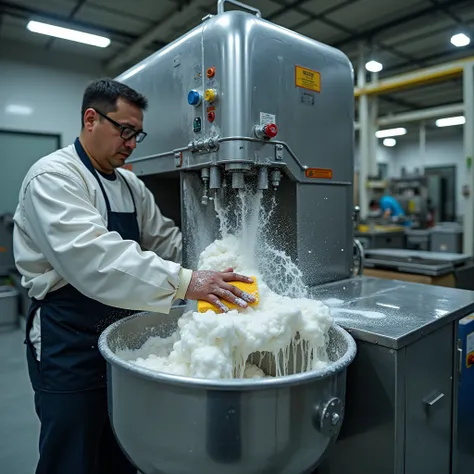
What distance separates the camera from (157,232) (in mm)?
1505


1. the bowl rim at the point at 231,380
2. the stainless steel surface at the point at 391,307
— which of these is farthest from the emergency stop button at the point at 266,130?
the bowl rim at the point at 231,380

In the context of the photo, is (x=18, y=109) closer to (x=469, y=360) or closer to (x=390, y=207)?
(x=390, y=207)

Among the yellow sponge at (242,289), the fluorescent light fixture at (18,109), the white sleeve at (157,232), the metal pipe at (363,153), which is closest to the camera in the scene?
the yellow sponge at (242,289)

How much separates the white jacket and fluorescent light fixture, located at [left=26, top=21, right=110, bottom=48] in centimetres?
327

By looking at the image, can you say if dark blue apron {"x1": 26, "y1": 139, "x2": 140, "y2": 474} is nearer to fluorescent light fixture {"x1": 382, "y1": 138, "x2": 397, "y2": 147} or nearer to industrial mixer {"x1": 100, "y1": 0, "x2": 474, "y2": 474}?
industrial mixer {"x1": 100, "y1": 0, "x2": 474, "y2": 474}

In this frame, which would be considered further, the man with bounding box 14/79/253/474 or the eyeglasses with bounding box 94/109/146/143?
the eyeglasses with bounding box 94/109/146/143

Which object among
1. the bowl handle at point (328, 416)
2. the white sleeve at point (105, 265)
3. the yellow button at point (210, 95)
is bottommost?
the bowl handle at point (328, 416)

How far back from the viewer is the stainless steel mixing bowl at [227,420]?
2.26 ft

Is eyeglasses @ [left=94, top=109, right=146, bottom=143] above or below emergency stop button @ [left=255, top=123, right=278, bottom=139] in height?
above

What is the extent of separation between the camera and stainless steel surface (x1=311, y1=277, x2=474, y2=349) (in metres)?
0.96

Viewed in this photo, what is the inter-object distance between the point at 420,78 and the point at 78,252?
11.3ft

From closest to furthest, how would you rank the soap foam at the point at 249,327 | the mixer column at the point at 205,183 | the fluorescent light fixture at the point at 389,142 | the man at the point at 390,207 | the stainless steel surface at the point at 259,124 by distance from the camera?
the soap foam at the point at 249,327 → the stainless steel surface at the point at 259,124 → the mixer column at the point at 205,183 → the man at the point at 390,207 → the fluorescent light fixture at the point at 389,142

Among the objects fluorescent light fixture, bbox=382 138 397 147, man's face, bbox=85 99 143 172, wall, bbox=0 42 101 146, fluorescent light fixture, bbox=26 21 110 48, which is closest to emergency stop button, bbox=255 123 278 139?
man's face, bbox=85 99 143 172

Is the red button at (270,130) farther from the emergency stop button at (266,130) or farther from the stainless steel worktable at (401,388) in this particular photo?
the stainless steel worktable at (401,388)
